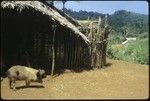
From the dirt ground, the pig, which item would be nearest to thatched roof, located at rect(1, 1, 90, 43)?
the dirt ground

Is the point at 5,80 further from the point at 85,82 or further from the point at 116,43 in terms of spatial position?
the point at 116,43

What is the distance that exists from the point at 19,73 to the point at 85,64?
4.85m

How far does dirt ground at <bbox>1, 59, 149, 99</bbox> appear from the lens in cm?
1164

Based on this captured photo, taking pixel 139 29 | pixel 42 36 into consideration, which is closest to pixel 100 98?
pixel 42 36

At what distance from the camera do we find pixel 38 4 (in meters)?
13.8

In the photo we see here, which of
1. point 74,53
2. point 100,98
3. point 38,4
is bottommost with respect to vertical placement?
point 100,98

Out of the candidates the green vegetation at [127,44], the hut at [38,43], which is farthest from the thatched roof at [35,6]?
the green vegetation at [127,44]

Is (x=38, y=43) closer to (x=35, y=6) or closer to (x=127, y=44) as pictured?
(x=35, y=6)

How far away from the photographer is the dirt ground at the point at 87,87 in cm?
1164

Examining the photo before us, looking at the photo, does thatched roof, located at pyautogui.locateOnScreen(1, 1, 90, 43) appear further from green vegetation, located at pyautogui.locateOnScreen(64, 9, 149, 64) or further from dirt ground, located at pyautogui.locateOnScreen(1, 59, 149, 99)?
green vegetation, located at pyautogui.locateOnScreen(64, 9, 149, 64)

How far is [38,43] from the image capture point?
17000 mm

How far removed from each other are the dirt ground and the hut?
1037mm

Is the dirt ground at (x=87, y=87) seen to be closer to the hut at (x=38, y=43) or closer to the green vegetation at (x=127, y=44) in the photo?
the hut at (x=38, y=43)

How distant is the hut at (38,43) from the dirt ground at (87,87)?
3.40ft
